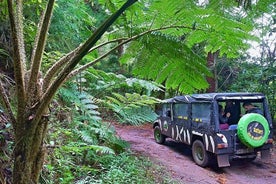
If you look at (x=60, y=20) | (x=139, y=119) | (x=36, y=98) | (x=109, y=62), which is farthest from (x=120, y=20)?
(x=109, y=62)

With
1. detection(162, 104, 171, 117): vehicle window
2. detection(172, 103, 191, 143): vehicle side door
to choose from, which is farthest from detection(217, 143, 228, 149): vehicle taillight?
detection(162, 104, 171, 117): vehicle window

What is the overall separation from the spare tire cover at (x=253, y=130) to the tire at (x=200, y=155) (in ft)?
2.62

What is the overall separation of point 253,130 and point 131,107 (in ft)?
8.44

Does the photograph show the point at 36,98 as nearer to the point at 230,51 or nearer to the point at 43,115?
the point at 43,115

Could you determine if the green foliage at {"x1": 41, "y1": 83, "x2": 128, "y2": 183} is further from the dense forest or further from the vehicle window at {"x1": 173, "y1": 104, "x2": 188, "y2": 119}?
the vehicle window at {"x1": 173, "y1": 104, "x2": 188, "y2": 119}

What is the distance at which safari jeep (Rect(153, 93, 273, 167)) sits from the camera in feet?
17.1

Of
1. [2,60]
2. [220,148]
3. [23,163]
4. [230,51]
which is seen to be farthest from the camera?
[220,148]

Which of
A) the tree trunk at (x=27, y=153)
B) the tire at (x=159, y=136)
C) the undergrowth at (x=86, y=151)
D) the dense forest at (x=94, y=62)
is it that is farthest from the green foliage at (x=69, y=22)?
the tire at (x=159, y=136)

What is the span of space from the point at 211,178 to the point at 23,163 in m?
4.45

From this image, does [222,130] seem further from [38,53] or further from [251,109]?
[38,53]

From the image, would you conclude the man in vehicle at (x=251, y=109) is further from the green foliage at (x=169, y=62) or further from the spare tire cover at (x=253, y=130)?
the green foliage at (x=169, y=62)

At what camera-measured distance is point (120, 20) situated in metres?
1.86

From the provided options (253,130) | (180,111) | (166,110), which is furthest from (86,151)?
(166,110)

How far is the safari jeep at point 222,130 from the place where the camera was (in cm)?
521
